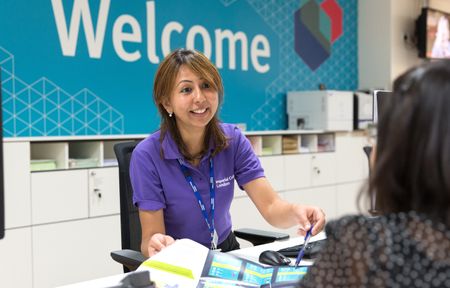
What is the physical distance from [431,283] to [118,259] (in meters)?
1.19

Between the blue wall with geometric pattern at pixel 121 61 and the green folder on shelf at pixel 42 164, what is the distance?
13.7 inches

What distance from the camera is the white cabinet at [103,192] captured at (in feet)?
10.3

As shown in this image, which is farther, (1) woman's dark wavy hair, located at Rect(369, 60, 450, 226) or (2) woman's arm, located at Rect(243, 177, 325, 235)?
(2) woman's arm, located at Rect(243, 177, 325, 235)

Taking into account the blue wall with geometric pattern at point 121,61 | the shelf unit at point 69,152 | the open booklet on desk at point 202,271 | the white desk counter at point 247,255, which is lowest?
the white desk counter at point 247,255

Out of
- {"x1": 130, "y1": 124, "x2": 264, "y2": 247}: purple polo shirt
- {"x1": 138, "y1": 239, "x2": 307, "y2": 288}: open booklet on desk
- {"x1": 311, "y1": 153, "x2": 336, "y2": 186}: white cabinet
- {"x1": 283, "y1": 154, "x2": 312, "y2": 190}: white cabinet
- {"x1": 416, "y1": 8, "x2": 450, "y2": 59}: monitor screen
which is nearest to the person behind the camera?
{"x1": 138, "y1": 239, "x2": 307, "y2": 288}: open booklet on desk

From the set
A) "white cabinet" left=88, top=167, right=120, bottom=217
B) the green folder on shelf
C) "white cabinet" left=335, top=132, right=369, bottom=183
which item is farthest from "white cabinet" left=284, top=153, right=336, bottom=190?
the green folder on shelf

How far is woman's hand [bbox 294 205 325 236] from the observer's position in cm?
170

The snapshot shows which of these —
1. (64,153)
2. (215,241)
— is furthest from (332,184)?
(215,241)

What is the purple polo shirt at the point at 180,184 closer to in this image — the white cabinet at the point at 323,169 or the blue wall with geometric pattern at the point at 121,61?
the blue wall with geometric pattern at the point at 121,61

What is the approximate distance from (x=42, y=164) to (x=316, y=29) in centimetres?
321

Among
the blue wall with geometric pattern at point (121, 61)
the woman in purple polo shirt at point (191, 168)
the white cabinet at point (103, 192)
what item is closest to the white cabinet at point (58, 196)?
the white cabinet at point (103, 192)

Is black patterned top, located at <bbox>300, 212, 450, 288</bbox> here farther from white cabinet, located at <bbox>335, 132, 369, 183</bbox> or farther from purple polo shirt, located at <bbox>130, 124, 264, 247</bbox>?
white cabinet, located at <bbox>335, 132, 369, 183</bbox>

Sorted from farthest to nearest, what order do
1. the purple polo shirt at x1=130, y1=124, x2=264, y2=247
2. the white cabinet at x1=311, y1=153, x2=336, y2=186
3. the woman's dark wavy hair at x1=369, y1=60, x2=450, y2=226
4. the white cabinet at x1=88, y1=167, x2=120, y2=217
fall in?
the white cabinet at x1=311, y1=153, x2=336, y2=186 < the white cabinet at x1=88, y1=167, x2=120, y2=217 < the purple polo shirt at x1=130, y1=124, x2=264, y2=247 < the woman's dark wavy hair at x1=369, y1=60, x2=450, y2=226

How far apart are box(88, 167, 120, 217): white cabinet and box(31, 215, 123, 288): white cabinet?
0.16 feet
